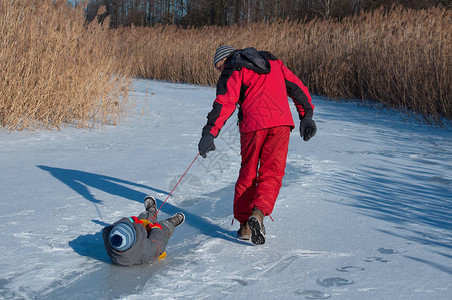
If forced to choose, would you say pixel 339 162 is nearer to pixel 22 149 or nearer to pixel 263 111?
pixel 263 111

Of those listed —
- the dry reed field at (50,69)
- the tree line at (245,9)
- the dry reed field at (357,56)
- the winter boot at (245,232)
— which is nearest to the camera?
the winter boot at (245,232)

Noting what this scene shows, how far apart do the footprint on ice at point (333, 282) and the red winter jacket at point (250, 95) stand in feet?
3.13

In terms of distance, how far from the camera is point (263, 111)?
3041mm

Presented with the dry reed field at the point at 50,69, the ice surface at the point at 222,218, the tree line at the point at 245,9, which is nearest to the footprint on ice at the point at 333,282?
the ice surface at the point at 222,218

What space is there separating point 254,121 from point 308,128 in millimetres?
401

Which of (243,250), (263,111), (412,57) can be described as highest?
(412,57)

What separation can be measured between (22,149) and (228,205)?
2.56 meters

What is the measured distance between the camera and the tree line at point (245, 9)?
73.0 ft

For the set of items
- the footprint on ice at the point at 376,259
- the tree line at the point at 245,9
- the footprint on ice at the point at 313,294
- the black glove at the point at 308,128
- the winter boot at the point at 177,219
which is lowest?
the footprint on ice at the point at 313,294

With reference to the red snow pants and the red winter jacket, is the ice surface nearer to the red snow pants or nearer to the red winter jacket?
the red snow pants

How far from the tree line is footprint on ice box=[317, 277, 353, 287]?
16.0 m

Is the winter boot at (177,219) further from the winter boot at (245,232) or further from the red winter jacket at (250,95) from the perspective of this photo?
the red winter jacket at (250,95)

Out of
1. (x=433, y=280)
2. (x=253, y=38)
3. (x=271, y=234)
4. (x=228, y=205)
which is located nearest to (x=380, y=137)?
(x=228, y=205)

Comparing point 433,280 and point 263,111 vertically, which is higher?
point 263,111
